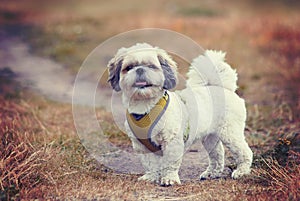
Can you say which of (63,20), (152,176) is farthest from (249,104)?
(63,20)

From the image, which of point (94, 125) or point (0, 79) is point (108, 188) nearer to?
point (94, 125)

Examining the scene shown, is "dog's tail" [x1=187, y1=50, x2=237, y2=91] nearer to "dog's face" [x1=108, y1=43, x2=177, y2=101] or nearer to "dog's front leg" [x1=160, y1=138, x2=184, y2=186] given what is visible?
"dog's face" [x1=108, y1=43, x2=177, y2=101]

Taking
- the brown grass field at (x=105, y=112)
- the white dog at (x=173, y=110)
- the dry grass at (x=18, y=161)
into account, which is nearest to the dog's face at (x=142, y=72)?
the white dog at (x=173, y=110)

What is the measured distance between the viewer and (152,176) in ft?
18.2

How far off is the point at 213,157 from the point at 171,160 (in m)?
0.82

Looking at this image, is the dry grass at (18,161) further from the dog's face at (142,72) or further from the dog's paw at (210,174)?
the dog's paw at (210,174)

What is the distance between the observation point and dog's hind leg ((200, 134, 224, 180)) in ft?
19.3

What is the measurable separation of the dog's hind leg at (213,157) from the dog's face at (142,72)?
99cm

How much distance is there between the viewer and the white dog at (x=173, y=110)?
512 cm

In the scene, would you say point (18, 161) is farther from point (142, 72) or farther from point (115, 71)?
point (142, 72)

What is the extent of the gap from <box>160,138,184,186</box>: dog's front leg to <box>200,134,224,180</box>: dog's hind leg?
1.85 feet

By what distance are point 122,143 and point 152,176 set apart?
1.65 metres

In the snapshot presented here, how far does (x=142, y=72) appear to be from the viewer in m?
4.97

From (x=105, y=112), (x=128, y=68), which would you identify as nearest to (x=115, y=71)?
(x=128, y=68)
